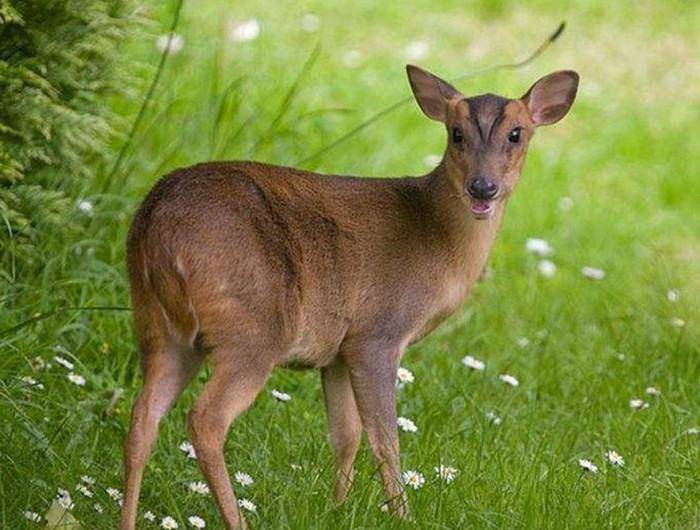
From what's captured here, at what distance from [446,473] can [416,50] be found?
5.55 meters

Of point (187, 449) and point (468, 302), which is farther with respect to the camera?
point (468, 302)

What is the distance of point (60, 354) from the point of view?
5.61 metres

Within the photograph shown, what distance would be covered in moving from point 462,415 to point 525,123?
3.95 ft

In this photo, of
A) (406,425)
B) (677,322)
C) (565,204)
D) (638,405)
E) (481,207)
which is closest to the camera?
(481,207)

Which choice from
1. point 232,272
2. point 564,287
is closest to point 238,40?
point 564,287

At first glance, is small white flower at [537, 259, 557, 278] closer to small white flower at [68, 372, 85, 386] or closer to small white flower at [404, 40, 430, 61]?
small white flower at [404, 40, 430, 61]

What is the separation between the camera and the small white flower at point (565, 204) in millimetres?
8492

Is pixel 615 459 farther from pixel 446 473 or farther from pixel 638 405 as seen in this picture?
pixel 638 405

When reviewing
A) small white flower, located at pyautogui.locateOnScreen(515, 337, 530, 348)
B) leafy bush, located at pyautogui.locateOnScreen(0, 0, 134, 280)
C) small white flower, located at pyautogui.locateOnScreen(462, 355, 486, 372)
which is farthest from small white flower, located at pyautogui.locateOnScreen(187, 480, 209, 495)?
small white flower, located at pyautogui.locateOnScreen(515, 337, 530, 348)

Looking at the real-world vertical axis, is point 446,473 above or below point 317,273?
below

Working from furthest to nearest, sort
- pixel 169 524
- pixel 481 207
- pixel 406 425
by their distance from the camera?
pixel 406 425
pixel 481 207
pixel 169 524

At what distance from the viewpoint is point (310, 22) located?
1009 centimetres

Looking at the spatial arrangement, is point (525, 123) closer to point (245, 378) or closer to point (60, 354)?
point (245, 378)

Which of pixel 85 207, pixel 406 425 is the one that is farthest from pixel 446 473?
pixel 85 207
